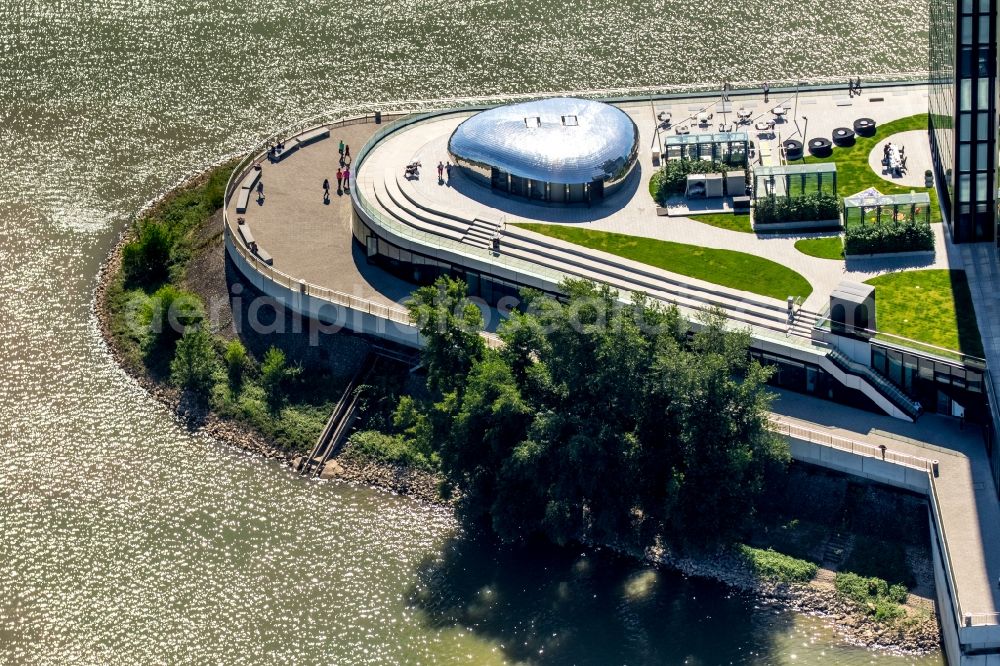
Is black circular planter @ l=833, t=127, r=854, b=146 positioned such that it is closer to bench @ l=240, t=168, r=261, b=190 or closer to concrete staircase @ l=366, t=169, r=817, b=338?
concrete staircase @ l=366, t=169, r=817, b=338

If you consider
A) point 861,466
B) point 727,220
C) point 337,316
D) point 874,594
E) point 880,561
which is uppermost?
point 727,220

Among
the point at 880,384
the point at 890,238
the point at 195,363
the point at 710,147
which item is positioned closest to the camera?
the point at 880,384

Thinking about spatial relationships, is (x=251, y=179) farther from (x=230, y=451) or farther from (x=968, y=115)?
(x=968, y=115)

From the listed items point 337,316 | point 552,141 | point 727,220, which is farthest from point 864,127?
point 337,316

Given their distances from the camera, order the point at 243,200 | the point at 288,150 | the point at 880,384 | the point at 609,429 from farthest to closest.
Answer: the point at 288,150 < the point at 243,200 < the point at 880,384 < the point at 609,429

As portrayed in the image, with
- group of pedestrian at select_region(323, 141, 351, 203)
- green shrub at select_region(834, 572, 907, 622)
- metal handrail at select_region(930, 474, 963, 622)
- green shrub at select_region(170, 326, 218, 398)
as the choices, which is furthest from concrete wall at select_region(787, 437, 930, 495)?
group of pedestrian at select_region(323, 141, 351, 203)

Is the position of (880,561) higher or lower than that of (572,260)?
lower

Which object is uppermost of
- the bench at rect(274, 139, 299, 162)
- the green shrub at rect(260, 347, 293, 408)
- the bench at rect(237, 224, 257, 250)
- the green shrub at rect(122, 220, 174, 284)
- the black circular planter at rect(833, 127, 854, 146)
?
the bench at rect(274, 139, 299, 162)

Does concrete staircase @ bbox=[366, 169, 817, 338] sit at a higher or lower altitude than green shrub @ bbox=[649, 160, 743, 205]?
lower

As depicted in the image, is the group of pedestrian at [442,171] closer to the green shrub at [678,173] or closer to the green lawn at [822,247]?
the green shrub at [678,173]
